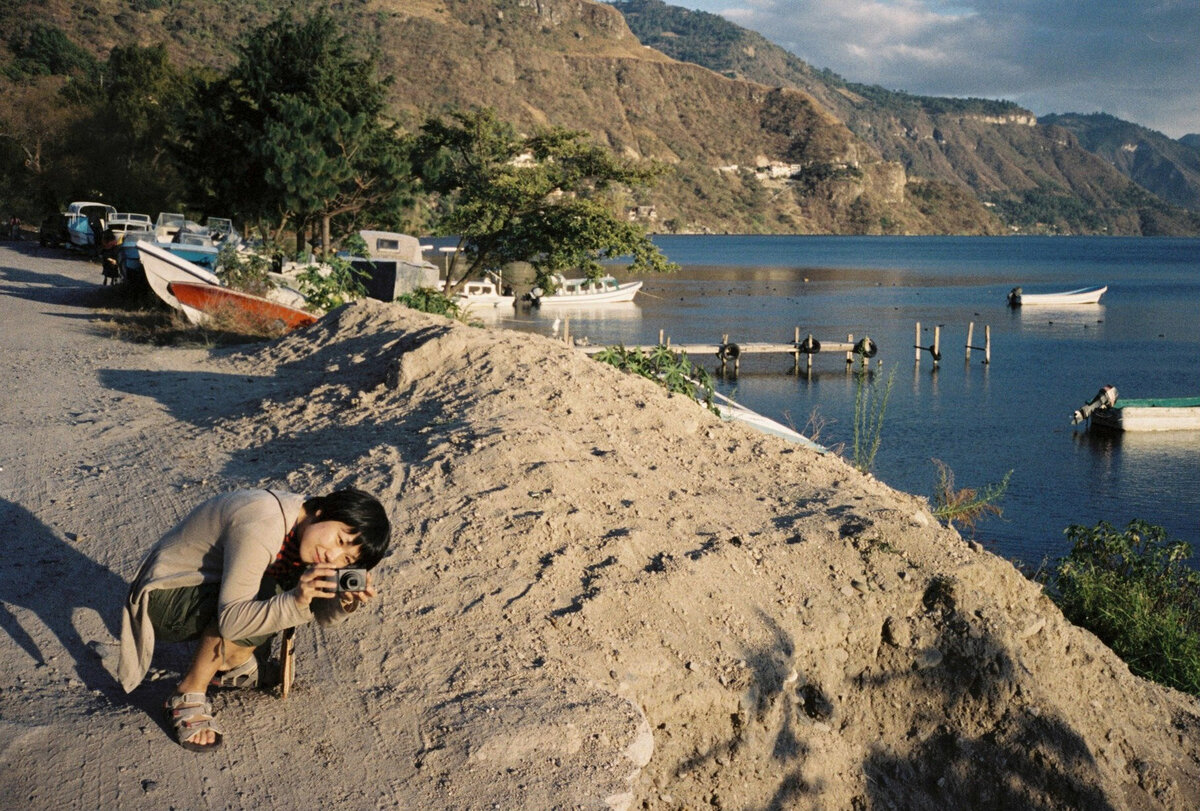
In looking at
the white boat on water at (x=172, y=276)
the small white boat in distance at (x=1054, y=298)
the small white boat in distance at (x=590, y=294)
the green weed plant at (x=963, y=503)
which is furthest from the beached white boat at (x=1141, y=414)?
the small white boat in distance at (x=1054, y=298)

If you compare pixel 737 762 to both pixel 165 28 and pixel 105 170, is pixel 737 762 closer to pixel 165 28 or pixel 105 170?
pixel 105 170

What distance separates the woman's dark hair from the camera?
376cm

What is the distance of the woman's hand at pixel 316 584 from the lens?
369 centimetres

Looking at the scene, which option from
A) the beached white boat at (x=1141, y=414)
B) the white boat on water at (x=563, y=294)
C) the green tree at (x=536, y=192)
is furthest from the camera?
the white boat on water at (x=563, y=294)

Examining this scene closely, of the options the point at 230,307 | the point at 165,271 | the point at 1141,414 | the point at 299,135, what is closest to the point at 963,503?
the point at 230,307

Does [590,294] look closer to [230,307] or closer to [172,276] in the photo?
[172,276]

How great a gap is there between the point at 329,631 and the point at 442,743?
1077mm

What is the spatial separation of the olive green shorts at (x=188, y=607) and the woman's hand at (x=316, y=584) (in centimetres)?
26

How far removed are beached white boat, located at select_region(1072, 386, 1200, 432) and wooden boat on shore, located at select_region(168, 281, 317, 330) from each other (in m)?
19.9

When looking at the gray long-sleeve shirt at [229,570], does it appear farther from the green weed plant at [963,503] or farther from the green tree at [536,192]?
the green tree at [536,192]

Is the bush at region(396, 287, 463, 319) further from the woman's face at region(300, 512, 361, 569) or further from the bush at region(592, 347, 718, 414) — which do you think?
the woman's face at region(300, 512, 361, 569)

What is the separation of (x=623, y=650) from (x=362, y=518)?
5.45 ft

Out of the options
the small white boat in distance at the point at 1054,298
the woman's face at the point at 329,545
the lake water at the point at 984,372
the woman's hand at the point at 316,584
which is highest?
the woman's face at the point at 329,545

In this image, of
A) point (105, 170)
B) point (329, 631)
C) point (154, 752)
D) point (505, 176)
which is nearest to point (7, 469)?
point (329, 631)
